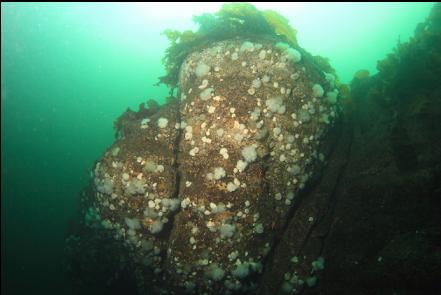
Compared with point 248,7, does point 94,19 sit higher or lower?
higher

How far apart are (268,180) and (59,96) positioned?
3756 cm

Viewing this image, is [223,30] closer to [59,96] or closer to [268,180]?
[268,180]

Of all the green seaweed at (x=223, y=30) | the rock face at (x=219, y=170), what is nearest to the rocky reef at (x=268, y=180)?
the rock face at (x=219, y=170)

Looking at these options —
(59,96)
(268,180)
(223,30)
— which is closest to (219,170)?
(268,180)

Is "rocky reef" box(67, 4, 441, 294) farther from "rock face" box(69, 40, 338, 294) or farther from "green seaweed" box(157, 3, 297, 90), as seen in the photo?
"green seaweed" box(157, 3, 297, 90)

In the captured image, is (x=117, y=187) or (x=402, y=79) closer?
(x=117, y=187)

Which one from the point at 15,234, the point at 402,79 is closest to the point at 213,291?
the point at 402,79

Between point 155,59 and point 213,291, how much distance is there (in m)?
62.1

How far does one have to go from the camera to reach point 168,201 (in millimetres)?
4137

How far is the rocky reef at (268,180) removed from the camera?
3855mm

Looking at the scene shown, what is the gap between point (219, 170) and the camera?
399cm

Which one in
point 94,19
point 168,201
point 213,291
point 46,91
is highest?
point 94,19

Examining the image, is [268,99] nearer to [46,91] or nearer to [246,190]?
[246,190]

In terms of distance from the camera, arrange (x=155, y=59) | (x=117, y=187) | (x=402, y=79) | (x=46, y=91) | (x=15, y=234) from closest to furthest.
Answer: (x=117, y=187), (x=402, y=79), (x=15, y=234), (x=46, y=91), (x=155, y=59)
